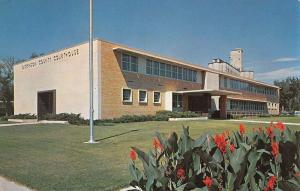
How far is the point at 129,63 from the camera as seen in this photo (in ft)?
98.9

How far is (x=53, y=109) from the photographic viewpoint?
3297 cm

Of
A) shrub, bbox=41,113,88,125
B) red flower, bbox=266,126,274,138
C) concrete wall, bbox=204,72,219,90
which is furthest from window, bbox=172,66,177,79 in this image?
red flower, bbox=266,126,274,138

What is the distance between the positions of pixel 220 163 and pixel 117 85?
25.9 metres

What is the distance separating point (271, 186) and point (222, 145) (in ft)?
1.90

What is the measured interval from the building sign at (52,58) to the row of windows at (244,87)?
2304 centimetres

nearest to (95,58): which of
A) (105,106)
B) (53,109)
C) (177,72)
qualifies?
(105,106)

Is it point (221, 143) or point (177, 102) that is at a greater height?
point (177, 102)

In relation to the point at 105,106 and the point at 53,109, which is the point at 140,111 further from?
the point at 53,109

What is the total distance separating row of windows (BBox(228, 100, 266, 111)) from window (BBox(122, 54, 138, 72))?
21.2 metres

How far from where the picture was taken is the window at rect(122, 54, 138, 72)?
29497 millimetres

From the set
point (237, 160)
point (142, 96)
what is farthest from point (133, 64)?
point (237, 160)

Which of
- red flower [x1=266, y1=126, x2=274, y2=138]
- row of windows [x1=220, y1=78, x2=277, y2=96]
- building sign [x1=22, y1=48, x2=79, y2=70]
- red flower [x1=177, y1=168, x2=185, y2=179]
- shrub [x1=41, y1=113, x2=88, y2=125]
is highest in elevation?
building sign [x1=22, y1=48, x2=79, y2=70]

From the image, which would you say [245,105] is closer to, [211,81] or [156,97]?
[211,81]

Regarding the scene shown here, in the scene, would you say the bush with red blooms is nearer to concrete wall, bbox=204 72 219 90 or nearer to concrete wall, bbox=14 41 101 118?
concrete wall, bbox=14 41 101 118
